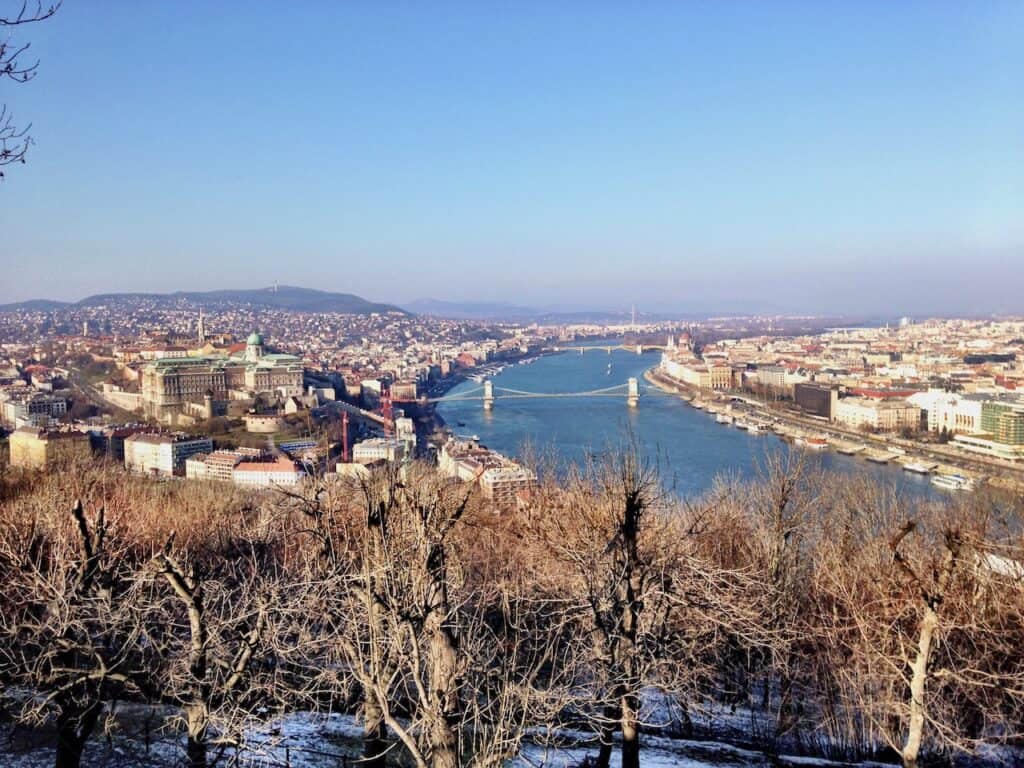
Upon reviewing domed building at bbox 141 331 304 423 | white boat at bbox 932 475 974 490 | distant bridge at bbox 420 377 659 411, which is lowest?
distant bridge at bbox 420 377 659 411

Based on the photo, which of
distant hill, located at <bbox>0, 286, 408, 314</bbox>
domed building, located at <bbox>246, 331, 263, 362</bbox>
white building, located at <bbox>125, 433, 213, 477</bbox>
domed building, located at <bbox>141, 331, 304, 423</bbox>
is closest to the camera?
white building, located at <bbox>125, 433, 213, 477</bbox>

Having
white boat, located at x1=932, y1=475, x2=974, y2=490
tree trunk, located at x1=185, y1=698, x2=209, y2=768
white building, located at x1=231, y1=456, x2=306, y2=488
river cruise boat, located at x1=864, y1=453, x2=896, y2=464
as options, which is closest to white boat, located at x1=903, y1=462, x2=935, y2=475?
river cruise boat, located at x1=864, y1=453, x2=896, y2=464

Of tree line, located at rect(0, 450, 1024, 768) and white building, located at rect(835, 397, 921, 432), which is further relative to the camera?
white building, located at rect(835, 397, 921, 432)

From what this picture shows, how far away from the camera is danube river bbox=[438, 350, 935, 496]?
1019cm

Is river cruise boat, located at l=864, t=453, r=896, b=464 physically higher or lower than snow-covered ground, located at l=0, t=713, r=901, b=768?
lower

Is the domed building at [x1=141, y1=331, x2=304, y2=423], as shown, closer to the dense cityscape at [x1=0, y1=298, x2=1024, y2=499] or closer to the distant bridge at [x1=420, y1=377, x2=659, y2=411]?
the dense cityscape at [x1=0, y1=298, x2=1024, y2=499]

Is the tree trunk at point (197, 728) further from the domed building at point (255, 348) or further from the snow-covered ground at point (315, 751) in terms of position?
the domed building at point (255, 348)

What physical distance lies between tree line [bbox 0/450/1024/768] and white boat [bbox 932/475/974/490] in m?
5.52

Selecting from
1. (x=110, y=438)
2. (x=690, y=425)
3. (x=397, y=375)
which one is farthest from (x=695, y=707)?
(x=397, y=375)

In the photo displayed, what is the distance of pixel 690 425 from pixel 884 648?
14.0 metres

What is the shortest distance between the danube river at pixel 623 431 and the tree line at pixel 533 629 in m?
1.82

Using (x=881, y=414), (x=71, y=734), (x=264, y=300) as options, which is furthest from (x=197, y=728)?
(x=264, y=300)

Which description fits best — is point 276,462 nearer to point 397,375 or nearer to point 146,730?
point 146,730

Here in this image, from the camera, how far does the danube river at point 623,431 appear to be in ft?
33.4
